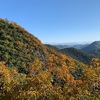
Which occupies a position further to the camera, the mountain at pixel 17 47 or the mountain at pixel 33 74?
the mountain at pixel 17 47

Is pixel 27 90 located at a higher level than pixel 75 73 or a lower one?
higher

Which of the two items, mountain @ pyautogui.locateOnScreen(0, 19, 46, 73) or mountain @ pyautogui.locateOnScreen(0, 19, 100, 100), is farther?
mountain @ pyautogui.locateOnScreen(0, 19, 46, 73)

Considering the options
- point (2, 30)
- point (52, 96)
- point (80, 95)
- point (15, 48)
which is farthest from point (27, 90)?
point (2, 30)

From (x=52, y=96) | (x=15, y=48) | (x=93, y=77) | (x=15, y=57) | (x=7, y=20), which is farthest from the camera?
(x=7, y=20)

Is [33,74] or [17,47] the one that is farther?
[17,47]

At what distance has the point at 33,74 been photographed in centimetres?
4841

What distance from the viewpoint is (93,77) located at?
17.5 meters

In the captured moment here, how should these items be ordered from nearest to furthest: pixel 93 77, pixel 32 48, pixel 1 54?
1. pixel 93 77
2. pixel 1 54
3. pixel 32 48

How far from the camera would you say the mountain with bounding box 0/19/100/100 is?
15648mm

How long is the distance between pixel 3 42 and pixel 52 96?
59877mm

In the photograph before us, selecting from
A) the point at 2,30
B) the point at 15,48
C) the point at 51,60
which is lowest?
the point at 51,60

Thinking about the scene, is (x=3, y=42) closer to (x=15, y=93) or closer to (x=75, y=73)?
(x=75, y=73)

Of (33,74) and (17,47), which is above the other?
(17,47)

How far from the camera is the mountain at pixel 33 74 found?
1565cm
